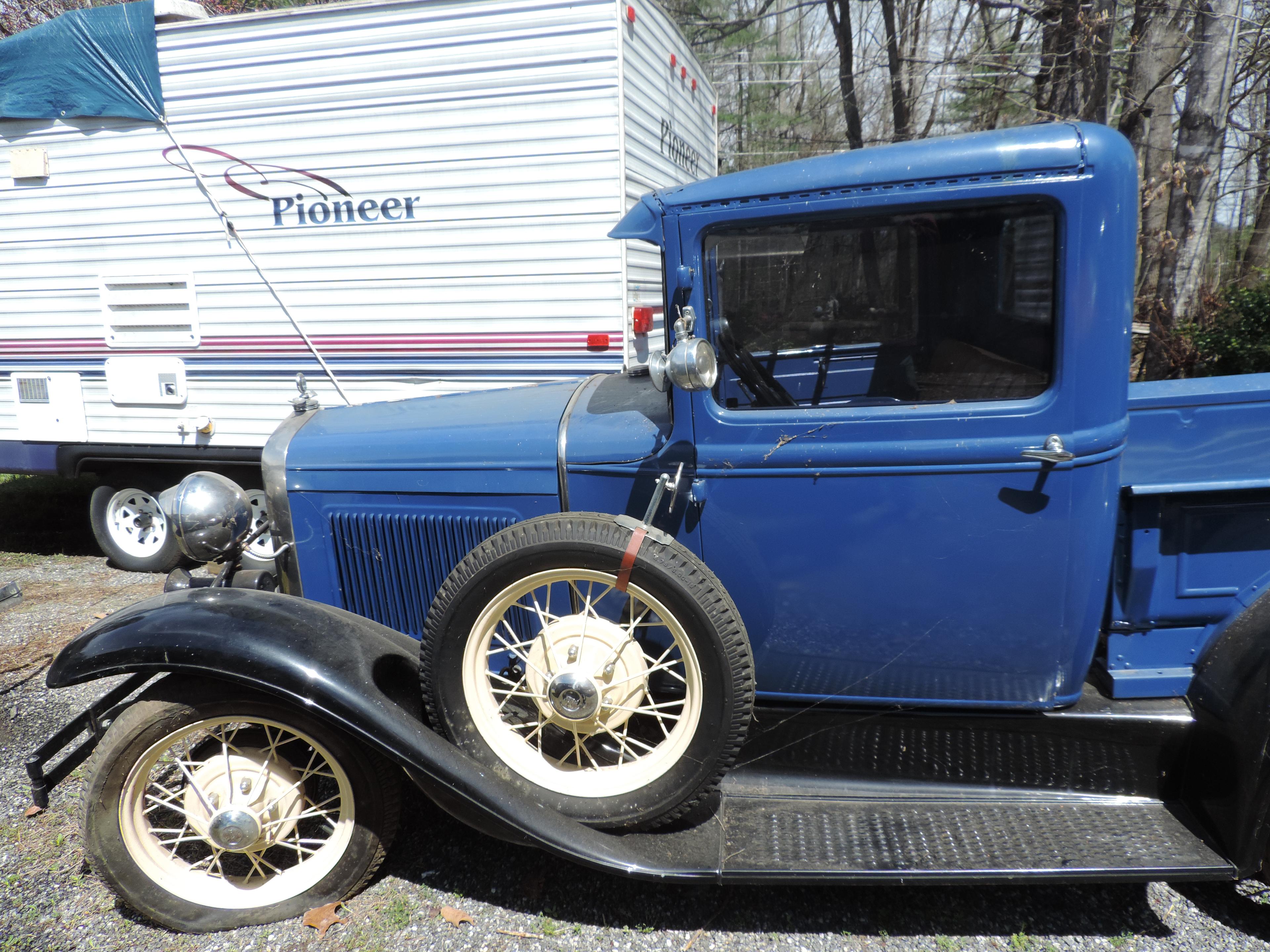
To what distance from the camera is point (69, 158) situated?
Result: 5.61m

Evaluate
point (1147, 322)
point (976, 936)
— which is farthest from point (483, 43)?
point (1147, 322)

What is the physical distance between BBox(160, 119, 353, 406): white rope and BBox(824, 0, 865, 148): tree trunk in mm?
11606

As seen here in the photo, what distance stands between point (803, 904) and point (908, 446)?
1.44m

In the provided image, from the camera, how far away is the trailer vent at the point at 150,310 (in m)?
5.62

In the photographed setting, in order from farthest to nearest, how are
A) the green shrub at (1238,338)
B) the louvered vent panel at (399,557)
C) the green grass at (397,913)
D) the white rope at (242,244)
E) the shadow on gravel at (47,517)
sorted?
the green shrub at (1238,338) → the shadow on gravel at (47,517) → the white rope at (242,244) → the louvered vent panel at (399,557) → the green grass at (397,913)

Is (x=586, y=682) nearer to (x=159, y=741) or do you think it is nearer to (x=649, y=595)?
(x=649, y=595)

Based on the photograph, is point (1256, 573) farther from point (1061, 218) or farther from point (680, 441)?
point (680, 441)

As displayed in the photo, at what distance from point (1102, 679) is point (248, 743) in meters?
2.53

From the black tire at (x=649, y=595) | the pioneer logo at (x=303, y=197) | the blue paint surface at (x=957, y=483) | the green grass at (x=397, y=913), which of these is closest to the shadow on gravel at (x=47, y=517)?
the pioneer logo at (x=303, y=197)

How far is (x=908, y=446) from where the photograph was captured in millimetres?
2213

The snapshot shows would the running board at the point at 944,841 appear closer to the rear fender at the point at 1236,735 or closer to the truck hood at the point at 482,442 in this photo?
the rear fender at the point at 1236,735

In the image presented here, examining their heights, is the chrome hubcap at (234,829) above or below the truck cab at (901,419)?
below

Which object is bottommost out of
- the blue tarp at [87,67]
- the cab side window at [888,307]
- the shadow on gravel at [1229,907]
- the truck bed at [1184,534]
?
the shadow on gravel at [1229,907]

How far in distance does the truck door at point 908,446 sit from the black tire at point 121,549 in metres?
4.97
